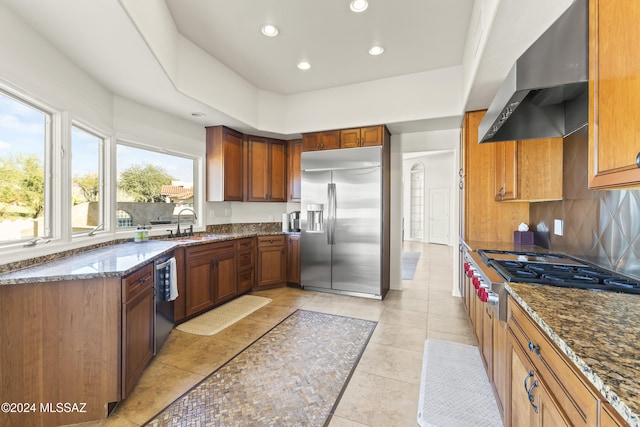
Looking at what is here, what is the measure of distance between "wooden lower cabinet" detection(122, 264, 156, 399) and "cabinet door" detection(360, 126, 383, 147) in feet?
9.78

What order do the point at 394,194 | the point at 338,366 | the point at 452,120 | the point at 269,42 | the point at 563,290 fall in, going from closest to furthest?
the point at 563,290
the point at 338,366
the point at 269,42
the point at 452,120
the point at 394,194

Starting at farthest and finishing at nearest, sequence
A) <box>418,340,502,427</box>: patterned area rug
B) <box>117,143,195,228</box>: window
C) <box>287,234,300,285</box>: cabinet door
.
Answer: <box>287,234,300,285</box>: cabinet door < <box>117,143,195,228</box>: window < <box>418,340,502,427</box>: patterned area rug

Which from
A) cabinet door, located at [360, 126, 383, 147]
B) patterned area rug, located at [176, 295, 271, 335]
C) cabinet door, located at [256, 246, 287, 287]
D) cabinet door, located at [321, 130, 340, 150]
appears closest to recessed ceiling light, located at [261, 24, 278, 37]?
cabinet door, located at [321, 130, 340, 150]

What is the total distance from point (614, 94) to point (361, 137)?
3.11 metres

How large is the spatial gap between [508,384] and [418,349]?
124 centimetres

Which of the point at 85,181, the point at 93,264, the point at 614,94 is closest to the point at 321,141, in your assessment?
the point at 85,181

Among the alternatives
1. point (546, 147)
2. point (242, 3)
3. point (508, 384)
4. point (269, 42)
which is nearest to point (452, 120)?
point (546, 147)

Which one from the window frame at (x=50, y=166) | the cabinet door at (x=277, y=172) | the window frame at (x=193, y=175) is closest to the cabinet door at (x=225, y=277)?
the window frame at (x=193, y=175)

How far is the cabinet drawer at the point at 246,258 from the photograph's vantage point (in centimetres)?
393

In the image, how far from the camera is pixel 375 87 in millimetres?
3877

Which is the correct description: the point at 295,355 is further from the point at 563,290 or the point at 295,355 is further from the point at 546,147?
the point at 546,147

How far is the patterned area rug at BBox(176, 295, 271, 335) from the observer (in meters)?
2.94

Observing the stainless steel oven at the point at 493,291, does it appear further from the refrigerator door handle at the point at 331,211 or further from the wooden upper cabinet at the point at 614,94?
the refrigerator door handle at the point at 331,211

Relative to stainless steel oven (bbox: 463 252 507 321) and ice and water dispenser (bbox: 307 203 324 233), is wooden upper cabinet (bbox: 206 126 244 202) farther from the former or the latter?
stainless steel oven (bbox: 463 252 507 321)
